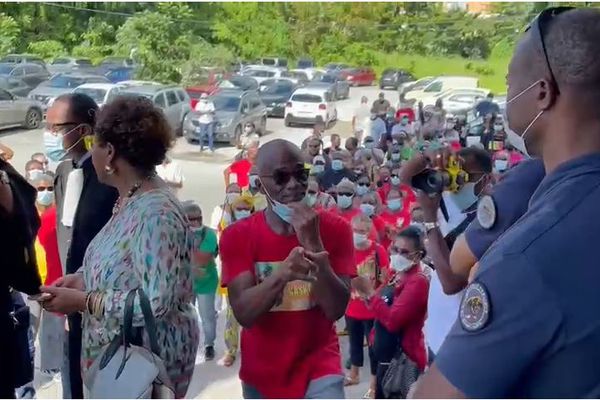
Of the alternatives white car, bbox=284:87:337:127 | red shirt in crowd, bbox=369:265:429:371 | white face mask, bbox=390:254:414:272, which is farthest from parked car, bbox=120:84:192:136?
red shirt in crowd, bbox=369:265:429:371

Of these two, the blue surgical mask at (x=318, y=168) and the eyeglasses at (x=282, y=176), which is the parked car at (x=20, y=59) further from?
the eyeglasses at (x=282, y=176)

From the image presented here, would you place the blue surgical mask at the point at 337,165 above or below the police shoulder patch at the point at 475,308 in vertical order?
below

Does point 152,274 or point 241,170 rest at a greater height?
point 152,274

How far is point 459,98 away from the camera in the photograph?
2531 centimetres

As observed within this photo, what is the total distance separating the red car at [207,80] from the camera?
26.9 meters

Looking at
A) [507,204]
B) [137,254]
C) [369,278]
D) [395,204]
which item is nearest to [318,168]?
[395,204]

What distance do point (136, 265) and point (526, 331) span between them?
5.37ft

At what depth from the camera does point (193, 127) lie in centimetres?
2206

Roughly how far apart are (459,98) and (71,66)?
1182 centimetres

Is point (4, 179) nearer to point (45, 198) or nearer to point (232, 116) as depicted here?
point (45, 198)

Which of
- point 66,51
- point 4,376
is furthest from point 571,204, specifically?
point 66,51

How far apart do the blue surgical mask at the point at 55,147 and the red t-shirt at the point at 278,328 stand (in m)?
1.58

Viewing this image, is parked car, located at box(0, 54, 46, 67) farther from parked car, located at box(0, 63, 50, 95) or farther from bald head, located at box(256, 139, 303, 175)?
bald head, located at box(256, 139, 303, 175)

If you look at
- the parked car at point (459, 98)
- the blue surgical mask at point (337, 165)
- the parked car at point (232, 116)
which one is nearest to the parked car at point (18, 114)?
the parked car at point (232, 116)
